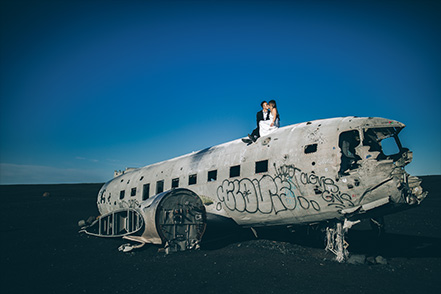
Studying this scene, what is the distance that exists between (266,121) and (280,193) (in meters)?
3.50

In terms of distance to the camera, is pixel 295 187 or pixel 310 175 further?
pixel 295 187

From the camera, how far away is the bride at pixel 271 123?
36.4 ft

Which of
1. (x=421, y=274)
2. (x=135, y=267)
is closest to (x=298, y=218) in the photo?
(x=421, y=274)

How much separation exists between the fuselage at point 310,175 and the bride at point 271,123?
1.24ft

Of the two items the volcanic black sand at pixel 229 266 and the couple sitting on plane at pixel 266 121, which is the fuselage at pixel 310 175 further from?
the volcanic black sand at pixel 229 266

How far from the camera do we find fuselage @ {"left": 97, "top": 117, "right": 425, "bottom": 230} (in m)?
7.72

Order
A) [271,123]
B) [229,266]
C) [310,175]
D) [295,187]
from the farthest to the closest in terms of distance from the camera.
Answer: [271,123]
[295,187]
[310,175]
[229,266]

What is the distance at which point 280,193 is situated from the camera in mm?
9289

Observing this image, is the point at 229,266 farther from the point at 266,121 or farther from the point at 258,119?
the point at 258,119

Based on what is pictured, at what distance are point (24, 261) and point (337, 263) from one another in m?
11.1

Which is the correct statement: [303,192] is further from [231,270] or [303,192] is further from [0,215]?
[0,215]

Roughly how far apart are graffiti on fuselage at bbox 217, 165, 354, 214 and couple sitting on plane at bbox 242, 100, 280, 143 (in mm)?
2125

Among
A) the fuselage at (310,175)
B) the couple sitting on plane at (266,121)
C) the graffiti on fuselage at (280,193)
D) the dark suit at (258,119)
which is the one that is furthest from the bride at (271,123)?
the graffiti on fuselage at (280,193)

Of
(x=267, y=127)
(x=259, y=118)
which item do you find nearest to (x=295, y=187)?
(x=267, y=127)
